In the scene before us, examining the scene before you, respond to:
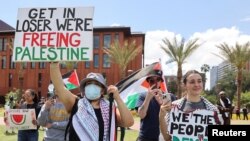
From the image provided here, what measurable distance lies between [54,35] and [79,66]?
73.1 m

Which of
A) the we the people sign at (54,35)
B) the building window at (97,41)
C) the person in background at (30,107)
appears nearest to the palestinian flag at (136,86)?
the person in background at (30,107)

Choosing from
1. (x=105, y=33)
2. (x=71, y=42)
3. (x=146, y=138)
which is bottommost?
(x=146, y=138)

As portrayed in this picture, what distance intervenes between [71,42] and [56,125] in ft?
5.05

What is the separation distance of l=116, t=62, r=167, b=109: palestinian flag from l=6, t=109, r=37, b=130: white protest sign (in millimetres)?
1890

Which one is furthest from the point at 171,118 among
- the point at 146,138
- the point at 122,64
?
the point at 122,64

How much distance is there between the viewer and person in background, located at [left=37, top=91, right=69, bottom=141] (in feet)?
20.7

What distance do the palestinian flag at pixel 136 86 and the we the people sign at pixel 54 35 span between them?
203 cm

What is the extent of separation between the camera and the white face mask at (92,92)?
4422 mm

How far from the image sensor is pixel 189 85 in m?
4.66

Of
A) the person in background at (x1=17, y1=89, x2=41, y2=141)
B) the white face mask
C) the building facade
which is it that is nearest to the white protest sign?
the person in background at (x1=17, y1=89, x2=41, y2=141)

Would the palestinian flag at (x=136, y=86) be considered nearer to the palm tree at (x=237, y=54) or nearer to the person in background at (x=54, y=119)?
the person in background at (x=54, y=119)

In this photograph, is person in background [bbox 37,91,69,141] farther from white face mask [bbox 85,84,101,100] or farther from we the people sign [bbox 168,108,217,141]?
we the people sign [bbox 168,108,217,141]

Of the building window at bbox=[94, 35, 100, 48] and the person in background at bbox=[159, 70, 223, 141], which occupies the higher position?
the building window at bbox=[94, 35, 100, 48]

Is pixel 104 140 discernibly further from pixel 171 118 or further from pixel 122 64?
pixel 122 64
